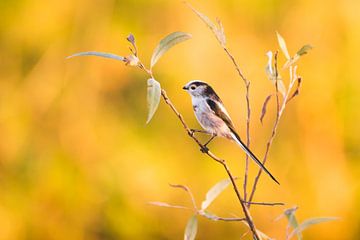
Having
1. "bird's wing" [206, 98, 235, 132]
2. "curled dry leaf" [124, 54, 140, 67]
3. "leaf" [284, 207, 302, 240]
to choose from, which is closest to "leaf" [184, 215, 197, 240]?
"leaf" [284, 207, 302, 240]

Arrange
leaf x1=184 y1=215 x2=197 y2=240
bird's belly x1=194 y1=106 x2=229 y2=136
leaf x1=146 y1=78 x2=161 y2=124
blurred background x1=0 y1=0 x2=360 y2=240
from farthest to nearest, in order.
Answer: blurred background x1=0 y1=0 x2=360 y2=240, bird's belly x1=194 y1=106 x2=229 y2=136, leaf x1=184 y1=215 x2=197 y2=240, leaf x1=146 y1=78 x2=161 y2=124

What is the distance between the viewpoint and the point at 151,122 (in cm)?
423

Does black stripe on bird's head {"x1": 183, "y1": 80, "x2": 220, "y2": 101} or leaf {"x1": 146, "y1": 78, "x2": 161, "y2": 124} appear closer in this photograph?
leaf {"x1": 146, "y1": 78, "x2": 161, "y2": 124}

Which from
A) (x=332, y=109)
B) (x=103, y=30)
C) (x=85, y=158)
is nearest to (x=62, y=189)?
(x=85, y=158)

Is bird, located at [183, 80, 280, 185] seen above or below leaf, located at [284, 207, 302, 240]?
above

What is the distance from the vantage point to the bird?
119 centimetres

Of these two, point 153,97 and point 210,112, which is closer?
point 153,97

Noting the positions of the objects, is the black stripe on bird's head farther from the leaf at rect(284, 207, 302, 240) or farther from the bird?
the leaf at rect(284, 207, 302, 240)

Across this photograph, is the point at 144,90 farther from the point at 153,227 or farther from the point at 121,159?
the point at 153,227

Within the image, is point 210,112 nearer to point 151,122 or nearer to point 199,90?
point 199,90

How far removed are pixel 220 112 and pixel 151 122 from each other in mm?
3010

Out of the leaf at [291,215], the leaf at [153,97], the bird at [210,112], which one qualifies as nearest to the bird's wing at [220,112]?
the bird at [210,112]

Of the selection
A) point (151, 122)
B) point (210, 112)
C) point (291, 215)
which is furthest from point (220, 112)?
point (151, 122)

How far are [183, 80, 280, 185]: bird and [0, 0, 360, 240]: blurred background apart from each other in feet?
8.96
